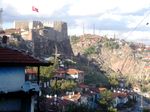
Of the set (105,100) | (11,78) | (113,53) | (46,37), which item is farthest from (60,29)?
(11,78)

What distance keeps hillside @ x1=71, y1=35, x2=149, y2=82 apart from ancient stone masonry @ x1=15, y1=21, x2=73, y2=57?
47979 mm

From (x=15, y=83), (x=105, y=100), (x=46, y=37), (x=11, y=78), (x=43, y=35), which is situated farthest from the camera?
(x=46, y=37)

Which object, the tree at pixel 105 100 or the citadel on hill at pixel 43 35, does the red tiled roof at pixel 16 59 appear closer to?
the tree at pixel 105 100

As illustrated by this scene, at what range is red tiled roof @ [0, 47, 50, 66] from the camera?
8797 mm

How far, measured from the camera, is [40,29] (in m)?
106

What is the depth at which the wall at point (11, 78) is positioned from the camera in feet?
29.0

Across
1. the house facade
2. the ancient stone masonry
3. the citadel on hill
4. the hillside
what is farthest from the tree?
the hillside

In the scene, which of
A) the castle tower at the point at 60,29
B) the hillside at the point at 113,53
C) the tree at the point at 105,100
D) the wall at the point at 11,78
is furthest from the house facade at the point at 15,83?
the hillside at the point at 113,53

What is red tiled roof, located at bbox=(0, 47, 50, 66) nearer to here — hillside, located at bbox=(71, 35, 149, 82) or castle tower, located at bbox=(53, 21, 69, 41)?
castle tower, located at bbox=(53, 21, 69, 41)

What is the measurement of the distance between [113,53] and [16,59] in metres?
173

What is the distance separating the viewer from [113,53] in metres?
181

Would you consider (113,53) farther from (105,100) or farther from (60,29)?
(105,100)

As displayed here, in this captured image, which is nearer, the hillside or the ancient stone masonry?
the ancient stone masonry

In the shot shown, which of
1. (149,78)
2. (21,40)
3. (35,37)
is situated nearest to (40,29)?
(35,37)
